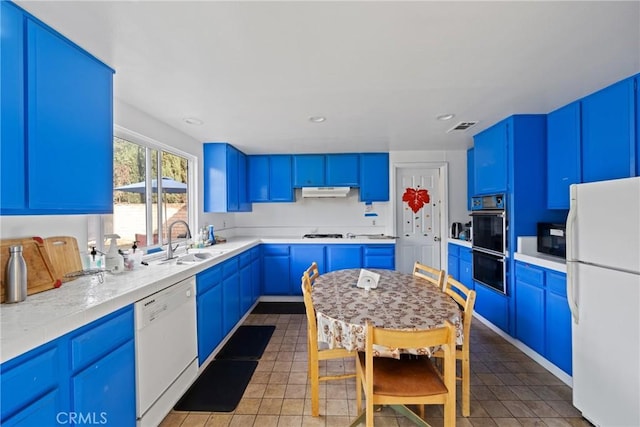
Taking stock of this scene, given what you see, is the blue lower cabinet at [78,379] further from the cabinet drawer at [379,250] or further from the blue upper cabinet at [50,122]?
the cabinet drawer at [379,250]

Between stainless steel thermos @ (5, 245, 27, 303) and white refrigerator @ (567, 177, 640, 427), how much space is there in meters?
3.08

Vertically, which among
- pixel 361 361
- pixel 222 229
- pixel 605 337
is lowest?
pixel 361 361

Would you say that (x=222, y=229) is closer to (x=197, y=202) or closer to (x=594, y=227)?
(x=197, y=202)

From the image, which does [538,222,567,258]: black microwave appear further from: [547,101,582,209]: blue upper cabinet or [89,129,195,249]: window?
[89,129,195,249]: window

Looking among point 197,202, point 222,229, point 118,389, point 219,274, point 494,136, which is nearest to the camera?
point 118,389

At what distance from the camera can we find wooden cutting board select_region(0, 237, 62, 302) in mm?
1431

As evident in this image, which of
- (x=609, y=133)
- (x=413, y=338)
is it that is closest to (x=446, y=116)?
(x=609, y=133)

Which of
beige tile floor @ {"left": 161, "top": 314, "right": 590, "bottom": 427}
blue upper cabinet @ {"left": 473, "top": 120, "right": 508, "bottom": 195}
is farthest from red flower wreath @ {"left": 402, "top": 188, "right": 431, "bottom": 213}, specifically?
beige tile floor @ {"left": 161, "top": 314, "right": 590, "bottom": 427}

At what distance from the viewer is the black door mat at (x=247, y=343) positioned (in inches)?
→ 103

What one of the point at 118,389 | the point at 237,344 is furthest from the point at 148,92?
the point at 237,344

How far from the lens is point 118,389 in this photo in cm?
144

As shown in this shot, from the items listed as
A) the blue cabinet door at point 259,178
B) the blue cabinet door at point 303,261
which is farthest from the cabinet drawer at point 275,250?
the blue cabinet door at point 259,178

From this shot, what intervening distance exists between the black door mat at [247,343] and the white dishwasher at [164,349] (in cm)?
46

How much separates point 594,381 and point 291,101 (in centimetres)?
277
